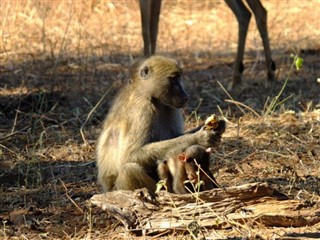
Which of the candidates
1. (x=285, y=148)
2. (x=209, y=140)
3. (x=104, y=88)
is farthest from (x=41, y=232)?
(x=104, y=88)

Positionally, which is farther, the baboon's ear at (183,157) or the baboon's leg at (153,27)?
the baboon's leg at (153,27)

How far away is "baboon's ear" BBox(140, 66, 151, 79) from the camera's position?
525cm

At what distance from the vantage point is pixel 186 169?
4.82 m

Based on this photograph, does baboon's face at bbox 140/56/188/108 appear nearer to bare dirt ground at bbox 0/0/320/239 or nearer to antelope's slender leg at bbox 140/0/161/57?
bare dirt ground at bbox 0/0/320/239

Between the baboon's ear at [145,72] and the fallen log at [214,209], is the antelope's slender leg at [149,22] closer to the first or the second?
the baboon's ear at [145,72]

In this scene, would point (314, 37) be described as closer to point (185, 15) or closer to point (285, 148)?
point (185, 15)

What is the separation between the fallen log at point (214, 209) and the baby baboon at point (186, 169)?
145 mm

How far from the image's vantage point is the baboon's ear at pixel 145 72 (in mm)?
5254

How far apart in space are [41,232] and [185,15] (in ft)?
29.4

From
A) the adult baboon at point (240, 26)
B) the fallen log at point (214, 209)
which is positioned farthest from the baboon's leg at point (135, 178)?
the adult baboon at point (240, 26)

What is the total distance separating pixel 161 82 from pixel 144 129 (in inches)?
13.3

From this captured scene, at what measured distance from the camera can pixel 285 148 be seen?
6.74 metres

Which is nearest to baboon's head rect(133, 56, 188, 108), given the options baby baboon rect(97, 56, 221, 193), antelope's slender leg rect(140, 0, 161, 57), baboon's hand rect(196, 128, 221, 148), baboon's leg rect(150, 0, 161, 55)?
baby baboon rect(97, 56, 221, 193)

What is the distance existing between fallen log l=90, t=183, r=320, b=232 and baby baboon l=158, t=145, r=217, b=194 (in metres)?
0.14
